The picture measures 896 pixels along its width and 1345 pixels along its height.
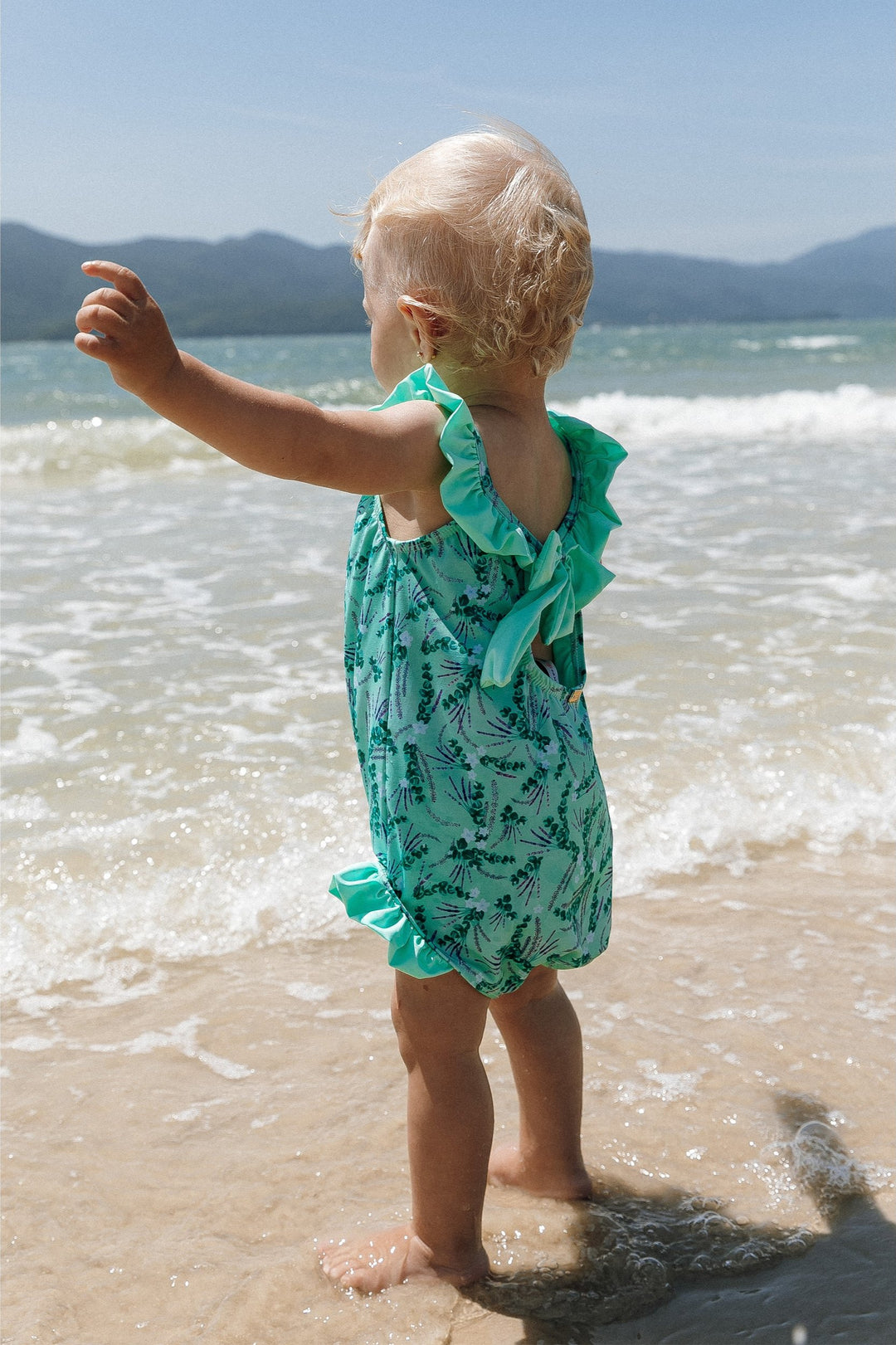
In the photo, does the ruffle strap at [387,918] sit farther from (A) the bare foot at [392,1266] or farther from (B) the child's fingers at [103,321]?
(B) the child's fingers at [103,321]

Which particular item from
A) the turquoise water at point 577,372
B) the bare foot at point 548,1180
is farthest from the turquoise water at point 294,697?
the turquoise water at point 577,372

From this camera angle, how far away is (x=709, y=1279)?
5.81ft

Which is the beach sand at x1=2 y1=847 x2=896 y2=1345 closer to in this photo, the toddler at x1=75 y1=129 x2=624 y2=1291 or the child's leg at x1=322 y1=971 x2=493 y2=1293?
the child's leg at x1=322 y1=971 x2=493 y2=1293

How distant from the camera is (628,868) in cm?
312

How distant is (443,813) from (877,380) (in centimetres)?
1938

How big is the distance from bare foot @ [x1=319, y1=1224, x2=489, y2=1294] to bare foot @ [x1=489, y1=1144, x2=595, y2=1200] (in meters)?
0.21

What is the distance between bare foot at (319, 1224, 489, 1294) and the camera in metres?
1.74

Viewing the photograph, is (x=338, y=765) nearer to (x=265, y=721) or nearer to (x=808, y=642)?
(x=265, y=721)

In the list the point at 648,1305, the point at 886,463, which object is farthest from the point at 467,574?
the point at 886,463

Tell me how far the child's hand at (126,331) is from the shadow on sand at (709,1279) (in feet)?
4.55

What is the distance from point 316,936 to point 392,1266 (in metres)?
1.14

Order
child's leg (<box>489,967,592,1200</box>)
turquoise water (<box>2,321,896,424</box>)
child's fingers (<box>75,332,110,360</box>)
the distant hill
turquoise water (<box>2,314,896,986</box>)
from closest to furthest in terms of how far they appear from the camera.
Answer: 1. child's fingers (<box>75,332,110,360</box>)
2. child's leg (<box>489,967,592,1200</box>)
3. turquoise water (<box>2,314,896,986</box>)
4. turquoise water (<box>2,321,896,424</box>)
5. the distant hill

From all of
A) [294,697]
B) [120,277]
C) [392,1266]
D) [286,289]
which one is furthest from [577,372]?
[286,289]

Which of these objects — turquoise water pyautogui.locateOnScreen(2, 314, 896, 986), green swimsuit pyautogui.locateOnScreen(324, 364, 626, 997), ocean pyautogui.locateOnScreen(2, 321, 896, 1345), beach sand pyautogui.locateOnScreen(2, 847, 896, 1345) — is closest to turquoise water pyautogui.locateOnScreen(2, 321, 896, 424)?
turquoise water pyautogui.locateOnScreen(2, 314, 896, 986)
